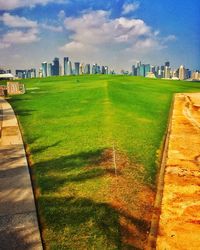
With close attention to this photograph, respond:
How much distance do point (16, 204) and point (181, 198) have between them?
152 inches

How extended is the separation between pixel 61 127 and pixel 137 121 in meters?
4.38

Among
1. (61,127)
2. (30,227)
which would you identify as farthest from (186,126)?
(30,227)

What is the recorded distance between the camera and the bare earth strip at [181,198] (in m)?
5.75

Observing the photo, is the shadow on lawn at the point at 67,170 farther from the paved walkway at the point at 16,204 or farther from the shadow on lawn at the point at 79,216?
the paved walkway at the point at 16,204

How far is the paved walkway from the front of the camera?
5.46 m

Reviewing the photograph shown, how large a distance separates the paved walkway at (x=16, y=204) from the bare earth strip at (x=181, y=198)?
7.83ft

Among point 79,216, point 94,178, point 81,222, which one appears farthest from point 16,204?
point 94,178

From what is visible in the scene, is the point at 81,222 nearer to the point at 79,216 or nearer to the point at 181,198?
the point at 79,216

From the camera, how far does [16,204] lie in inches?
269

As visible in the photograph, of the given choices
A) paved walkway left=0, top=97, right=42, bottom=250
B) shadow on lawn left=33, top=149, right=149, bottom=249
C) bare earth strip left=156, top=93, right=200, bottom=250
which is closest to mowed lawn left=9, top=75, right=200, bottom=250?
shadow on lawn left=33, top=149, right=149, bottom=249

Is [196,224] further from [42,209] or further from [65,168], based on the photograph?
[65,168]

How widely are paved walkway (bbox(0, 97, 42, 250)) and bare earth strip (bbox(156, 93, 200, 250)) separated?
7.83ft

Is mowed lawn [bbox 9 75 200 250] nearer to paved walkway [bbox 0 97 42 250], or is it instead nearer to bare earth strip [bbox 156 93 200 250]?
paved walkway [bbox 0 97 42 250]

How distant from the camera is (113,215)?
6.43 meters
